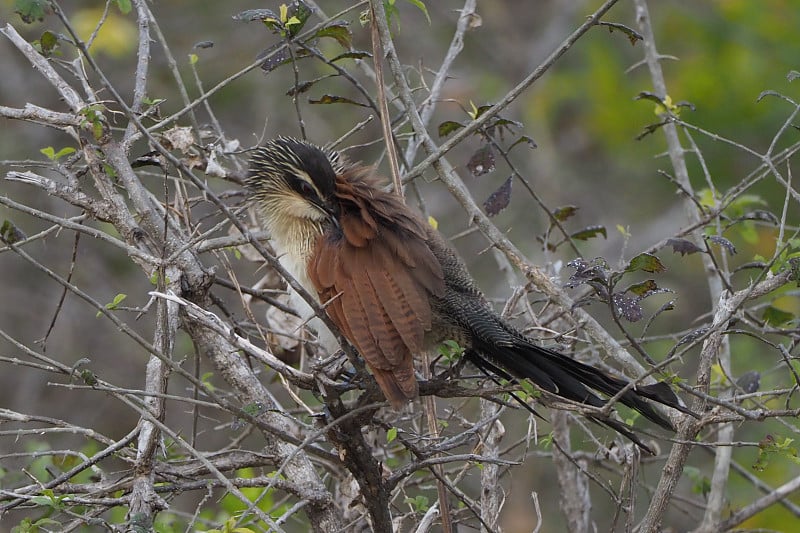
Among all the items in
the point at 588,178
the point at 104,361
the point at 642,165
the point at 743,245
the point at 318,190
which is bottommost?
the point at 318,190

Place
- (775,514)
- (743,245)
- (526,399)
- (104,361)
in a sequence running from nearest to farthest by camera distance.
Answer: (526,399) → (775,514) → (743,245) → (104,361)

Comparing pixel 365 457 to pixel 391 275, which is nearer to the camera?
pixel 365 457

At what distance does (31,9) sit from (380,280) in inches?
44.4

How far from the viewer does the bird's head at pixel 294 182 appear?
288cm

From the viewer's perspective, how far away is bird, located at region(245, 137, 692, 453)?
242cm

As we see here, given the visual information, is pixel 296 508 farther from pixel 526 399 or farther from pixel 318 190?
pixel 318 190

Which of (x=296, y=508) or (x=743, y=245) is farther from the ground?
(x=743, y=245)

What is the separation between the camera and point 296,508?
2494 mm

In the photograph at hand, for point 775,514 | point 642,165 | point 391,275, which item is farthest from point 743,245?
point 391,275

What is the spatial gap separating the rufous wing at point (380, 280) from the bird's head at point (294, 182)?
6cm

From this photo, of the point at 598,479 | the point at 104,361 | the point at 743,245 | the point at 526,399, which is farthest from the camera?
the point at 104,361

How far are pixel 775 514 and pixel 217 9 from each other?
18.4ft

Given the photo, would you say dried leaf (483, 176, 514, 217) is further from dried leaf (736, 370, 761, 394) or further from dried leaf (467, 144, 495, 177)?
dried leaf (736, 370, 761, 394)

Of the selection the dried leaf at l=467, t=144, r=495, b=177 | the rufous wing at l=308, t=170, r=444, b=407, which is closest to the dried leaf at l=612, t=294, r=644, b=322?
the rufous wing at l=308, t=170, r=444, b=407
